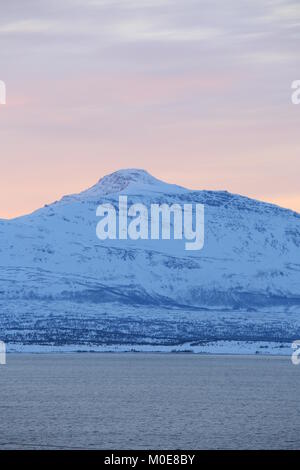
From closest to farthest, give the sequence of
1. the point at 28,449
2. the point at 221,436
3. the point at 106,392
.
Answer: the point at 28,449, the point at 221,436, the point at 106,392

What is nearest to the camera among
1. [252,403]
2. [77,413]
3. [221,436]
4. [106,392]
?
[221,436]

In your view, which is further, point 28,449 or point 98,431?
point 98,431

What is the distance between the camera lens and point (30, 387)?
17788 centimetres

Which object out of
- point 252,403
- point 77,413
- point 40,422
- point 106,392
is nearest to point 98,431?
point 40,422

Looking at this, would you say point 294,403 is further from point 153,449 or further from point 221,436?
point 153,449

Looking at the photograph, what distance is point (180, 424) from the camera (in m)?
122

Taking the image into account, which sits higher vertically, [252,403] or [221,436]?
[252,403]

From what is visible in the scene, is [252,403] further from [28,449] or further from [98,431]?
[28,449]

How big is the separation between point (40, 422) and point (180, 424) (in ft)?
47.2

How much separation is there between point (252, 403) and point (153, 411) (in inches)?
756
